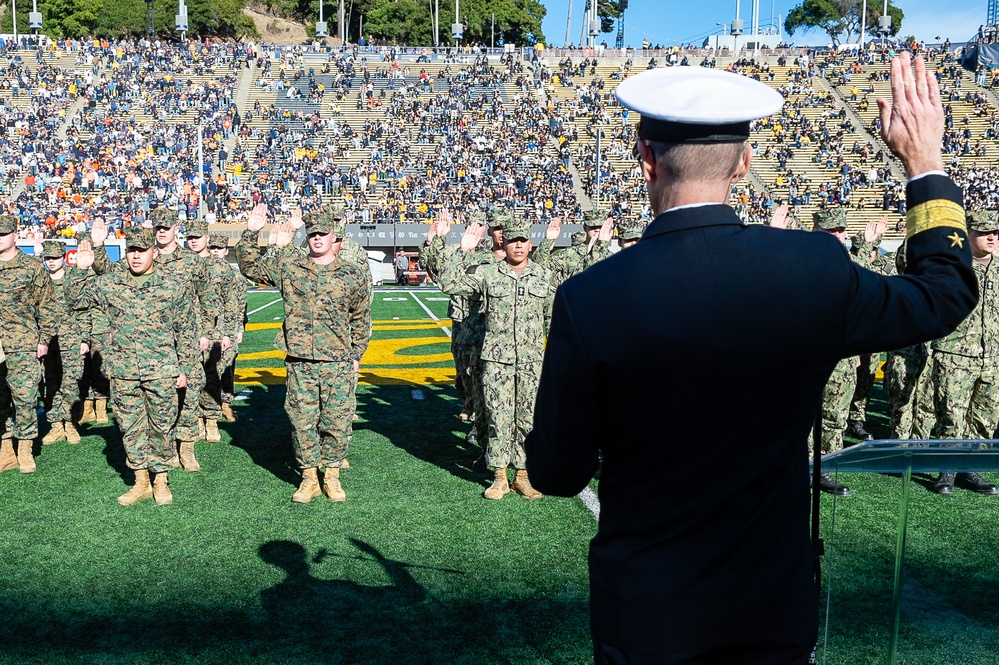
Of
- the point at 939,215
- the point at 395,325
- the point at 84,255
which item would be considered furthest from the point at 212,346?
the point at 395,325

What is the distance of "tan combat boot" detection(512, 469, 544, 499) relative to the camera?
21.2 ft

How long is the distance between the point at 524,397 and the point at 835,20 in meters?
98.7

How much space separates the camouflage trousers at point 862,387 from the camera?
8.45m

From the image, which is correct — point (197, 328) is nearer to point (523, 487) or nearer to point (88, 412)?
point (523, 487)

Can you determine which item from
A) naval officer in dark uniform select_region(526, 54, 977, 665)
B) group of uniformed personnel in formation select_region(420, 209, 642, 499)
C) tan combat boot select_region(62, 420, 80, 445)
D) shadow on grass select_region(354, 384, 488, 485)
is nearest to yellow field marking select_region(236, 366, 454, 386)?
shadow on grass select_region(354, 384, 488, 485)

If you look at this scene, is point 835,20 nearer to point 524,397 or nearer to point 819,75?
point 819,75

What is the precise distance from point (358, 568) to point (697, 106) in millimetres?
4046

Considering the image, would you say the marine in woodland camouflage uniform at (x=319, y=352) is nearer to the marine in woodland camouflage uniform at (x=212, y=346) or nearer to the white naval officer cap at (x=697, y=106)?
the marine in woodland camouflage uniform at (x=212, y=346)

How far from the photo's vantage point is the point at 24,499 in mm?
6500

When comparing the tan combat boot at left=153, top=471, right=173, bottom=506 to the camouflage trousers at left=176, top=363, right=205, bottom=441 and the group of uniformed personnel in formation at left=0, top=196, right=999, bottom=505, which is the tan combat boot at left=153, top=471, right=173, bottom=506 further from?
the camouflage trousers at left=176, top=363, right=205, bottom=441

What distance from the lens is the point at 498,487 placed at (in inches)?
256

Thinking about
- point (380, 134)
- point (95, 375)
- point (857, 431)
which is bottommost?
point (857, 431)

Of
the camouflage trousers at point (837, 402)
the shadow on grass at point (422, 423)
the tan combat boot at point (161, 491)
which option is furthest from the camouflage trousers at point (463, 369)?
the camouflage trousers at point (837, 402)

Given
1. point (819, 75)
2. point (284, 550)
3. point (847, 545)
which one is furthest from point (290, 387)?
point (819, 75)
